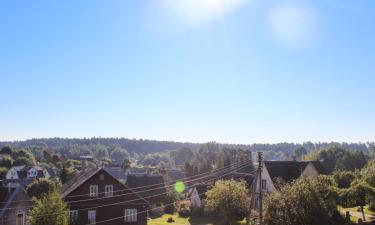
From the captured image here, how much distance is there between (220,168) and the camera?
11912cm

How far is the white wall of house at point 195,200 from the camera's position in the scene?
66675 mm

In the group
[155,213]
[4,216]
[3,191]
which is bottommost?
[155,213]

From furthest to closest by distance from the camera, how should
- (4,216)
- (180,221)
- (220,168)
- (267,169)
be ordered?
(220,168) < (180,221) < (267,169) < (4,216)

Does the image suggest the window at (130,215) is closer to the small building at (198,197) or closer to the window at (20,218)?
the window at (20,218)

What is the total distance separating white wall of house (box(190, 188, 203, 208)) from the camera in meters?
66.7

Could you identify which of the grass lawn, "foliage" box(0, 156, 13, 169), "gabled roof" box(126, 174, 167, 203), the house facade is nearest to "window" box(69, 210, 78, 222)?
the house facade

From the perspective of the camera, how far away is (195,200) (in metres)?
69.6

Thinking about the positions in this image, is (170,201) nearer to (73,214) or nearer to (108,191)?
(108,191)

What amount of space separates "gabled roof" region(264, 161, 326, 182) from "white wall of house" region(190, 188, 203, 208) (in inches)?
660

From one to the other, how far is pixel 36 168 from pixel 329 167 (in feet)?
317

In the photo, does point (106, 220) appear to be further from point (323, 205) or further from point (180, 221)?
point (323, 205)

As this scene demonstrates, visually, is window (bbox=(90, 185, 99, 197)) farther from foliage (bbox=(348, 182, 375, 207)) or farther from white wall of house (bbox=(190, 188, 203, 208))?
foliage (bbox=(348, 182, 375, 207))

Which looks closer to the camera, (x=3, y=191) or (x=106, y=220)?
(x=3, y=191)

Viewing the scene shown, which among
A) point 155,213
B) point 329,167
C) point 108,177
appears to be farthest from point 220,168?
point 108,177
